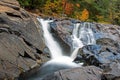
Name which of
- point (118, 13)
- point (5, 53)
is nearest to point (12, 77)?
point (5, 53)

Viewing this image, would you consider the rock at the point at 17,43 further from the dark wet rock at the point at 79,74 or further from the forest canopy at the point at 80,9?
the forest canopy at the point at 80,9

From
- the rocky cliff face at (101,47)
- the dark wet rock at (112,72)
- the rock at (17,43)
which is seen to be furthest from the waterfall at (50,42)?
the dark wet rock at (112,72)

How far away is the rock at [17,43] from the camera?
18.2 m

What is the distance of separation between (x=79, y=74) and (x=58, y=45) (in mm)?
9380

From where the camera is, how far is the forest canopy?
3816 centimetres

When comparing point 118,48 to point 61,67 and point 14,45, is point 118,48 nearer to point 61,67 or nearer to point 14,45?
point 61,67

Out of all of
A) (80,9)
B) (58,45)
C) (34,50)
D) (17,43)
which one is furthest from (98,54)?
(80,9)

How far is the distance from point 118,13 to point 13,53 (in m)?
37.4

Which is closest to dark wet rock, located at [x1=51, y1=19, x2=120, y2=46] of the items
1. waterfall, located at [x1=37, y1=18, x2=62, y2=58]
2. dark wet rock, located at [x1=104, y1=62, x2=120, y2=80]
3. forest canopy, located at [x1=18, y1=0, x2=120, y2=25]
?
waterfall, located at [x1=37, y1=18, x2=62, y2=58]

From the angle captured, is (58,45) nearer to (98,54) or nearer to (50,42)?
(50,42)

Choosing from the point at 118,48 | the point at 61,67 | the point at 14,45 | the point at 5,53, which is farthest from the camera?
the point at 118,48

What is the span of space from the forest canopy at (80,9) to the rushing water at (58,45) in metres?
9.70

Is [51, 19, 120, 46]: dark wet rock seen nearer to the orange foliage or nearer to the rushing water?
the rushing water

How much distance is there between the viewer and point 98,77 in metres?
16.8
